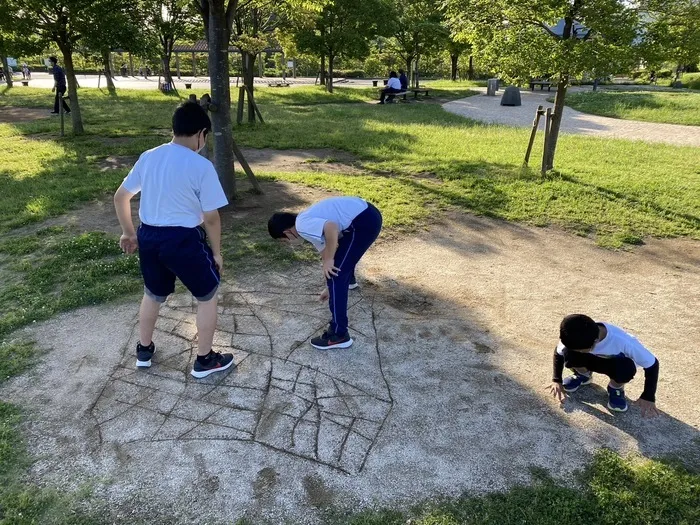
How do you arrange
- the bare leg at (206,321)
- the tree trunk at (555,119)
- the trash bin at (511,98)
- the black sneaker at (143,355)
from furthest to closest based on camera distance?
1. the trash bin at (511,98)
2. the tree trunk at (555,119)
3. the black sneaker at (143,355)
4. the bare leg at (206,321)

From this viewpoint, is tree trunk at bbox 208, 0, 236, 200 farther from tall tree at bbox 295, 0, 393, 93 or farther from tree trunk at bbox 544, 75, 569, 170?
tall tree at bbox 295, 0, 393, 93

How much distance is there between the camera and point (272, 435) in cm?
279

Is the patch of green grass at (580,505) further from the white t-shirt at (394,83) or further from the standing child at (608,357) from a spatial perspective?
the white t-shirt at (394,83)

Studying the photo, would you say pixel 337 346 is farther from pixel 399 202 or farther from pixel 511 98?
pixel 511 98

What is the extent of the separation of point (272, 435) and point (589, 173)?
24.0 feet

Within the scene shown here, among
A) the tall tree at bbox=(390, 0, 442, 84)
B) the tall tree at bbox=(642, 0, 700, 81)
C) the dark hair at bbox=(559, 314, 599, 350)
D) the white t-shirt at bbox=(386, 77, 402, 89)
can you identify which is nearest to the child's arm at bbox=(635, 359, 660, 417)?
the dark hair at bbox=(559, 314, 599, 350)

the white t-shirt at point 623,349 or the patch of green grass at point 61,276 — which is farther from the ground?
the white t-shirt at point 623,349

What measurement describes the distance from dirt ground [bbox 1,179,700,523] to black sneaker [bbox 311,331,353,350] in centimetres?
6

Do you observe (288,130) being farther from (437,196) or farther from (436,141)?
(437,196)

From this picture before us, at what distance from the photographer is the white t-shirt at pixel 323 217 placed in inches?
123

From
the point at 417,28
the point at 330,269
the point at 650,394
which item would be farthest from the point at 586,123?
the point at 330,269

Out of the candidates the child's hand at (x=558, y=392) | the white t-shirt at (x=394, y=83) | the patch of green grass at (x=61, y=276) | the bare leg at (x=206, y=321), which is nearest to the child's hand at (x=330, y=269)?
the bare leg at (x=206, y=321)

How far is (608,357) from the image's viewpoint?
2912 mm

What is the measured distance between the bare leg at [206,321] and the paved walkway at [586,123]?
39.3 ft
